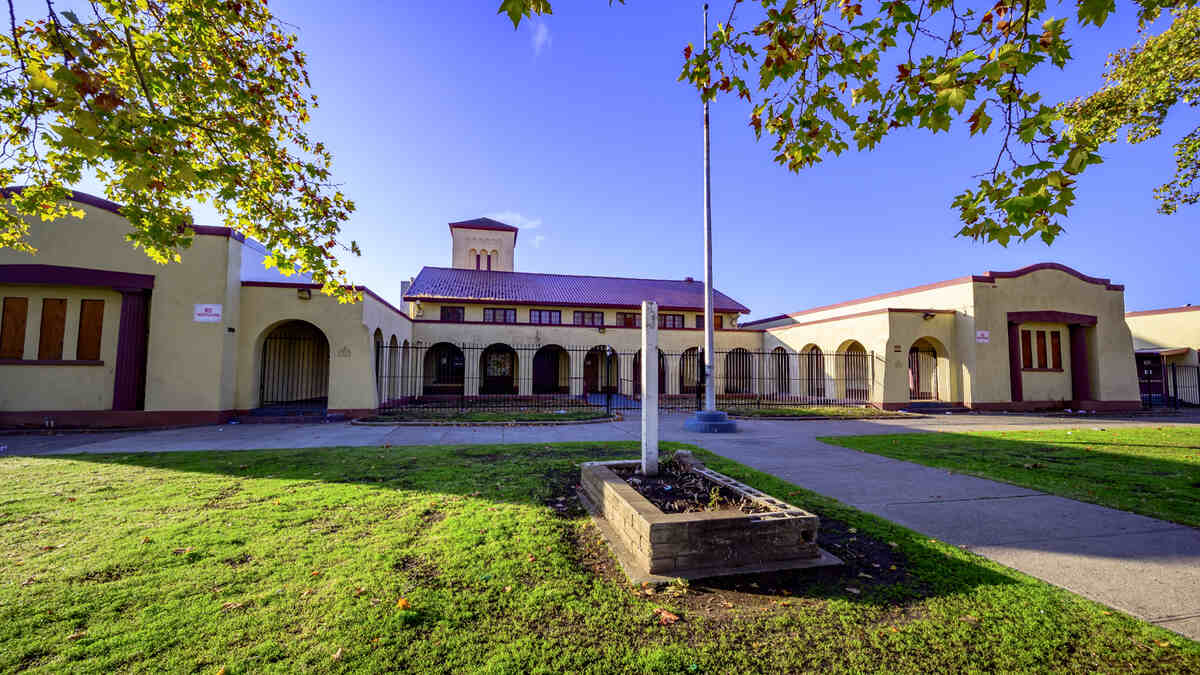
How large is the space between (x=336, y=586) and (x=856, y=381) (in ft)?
74.1

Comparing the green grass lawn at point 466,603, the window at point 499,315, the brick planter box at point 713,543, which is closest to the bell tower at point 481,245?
the window at point 499,315

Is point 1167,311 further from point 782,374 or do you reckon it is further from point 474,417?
point 474,417

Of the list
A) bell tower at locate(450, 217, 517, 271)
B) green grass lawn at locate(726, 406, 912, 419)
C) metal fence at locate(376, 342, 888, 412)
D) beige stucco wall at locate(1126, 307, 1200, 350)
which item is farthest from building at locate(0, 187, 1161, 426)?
bell tower at locate(450, 217, 517, 271)

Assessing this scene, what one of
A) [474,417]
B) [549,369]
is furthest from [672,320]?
[474,417]

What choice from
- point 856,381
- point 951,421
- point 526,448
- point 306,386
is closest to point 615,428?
point 526,448

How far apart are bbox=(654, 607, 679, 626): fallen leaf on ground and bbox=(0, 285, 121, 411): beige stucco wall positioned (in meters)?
15.6

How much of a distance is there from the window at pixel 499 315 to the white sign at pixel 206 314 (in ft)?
40.0

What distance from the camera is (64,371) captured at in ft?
37.6

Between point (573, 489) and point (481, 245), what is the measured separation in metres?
30.6

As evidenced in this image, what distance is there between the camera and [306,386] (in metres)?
17.5

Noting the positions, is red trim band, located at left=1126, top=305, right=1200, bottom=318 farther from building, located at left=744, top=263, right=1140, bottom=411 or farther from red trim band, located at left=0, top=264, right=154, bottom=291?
red trim band, located at left=0, top=264, right=154, bottom=291

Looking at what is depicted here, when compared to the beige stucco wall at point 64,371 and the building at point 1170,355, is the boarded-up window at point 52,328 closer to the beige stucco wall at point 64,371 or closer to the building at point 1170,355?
the beige stucco wall at point 64,371

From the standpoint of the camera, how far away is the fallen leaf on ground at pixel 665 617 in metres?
2.69

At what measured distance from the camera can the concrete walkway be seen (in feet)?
10.6
